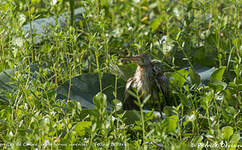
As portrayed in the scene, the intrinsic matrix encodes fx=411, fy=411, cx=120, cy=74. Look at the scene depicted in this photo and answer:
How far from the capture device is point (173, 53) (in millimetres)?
2887

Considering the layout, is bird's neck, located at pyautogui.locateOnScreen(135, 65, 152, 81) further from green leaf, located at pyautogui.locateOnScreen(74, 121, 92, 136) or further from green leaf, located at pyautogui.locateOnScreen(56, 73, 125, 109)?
green leaf, located at pyautogui.locateOnScreen(74, 121, 92, 136)

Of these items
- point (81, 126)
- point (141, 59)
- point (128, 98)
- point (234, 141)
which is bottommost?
point (234, 141)

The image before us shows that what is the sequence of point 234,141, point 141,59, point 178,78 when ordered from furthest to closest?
1. point 141,59
2. point 178,78
3. point 234,141

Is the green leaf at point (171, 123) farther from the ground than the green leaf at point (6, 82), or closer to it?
closer to it

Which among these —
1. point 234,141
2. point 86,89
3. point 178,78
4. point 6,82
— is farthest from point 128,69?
point 234,141

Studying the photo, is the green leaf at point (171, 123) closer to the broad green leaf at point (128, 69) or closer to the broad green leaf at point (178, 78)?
the broad green leaf at point (178, 78)

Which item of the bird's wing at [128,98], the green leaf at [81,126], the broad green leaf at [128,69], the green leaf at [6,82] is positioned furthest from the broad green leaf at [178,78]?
the green leaf at [6,82]

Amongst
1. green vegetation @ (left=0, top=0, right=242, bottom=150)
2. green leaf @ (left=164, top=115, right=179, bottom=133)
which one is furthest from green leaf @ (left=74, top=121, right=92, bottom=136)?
green leaf @ (left=164, top=115, right=179, bottom=133)

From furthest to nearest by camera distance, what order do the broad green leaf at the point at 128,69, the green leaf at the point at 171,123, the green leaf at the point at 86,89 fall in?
the broad green leaf at the point at 128,69, the green leaf at the point at 86,89, the green leaf at the point at 171,123

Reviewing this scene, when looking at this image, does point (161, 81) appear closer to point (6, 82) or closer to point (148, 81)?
point (148, 81)

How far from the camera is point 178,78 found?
232 cm

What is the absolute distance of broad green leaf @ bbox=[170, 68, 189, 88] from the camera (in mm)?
2307

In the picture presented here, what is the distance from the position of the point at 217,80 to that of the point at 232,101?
157mm

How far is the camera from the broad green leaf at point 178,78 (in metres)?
2.31
